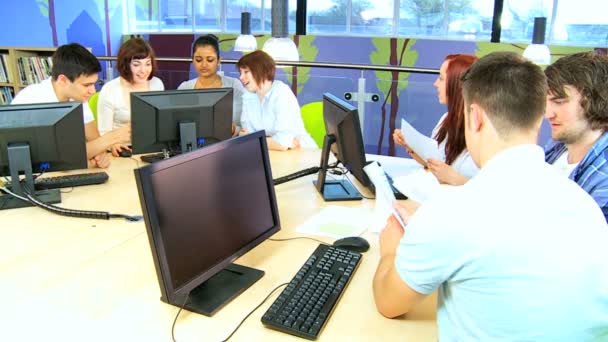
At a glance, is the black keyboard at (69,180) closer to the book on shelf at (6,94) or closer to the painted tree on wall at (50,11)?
the book on shelf at (6,94)

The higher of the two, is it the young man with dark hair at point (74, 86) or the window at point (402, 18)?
the window at point (402, 18)

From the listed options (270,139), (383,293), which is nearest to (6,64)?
(270,139)

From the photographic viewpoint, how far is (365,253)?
5.11 feet

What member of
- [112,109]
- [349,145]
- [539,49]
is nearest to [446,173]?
[349,145]

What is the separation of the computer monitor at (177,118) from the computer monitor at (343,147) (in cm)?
56

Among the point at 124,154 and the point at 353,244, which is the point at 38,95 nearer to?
the point at 124,154

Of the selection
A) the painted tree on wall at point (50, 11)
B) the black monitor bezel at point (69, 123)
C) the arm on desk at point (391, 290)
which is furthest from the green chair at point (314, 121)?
the painted tree on wall at point (50, 11)

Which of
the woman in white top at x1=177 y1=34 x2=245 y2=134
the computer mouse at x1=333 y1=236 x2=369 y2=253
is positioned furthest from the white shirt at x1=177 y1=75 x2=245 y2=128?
the computer mouse at x1=333 y1=236 x2=369 y2=253

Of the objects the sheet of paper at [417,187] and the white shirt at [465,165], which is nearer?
the sheet of paper at [417,187]

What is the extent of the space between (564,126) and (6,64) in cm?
495

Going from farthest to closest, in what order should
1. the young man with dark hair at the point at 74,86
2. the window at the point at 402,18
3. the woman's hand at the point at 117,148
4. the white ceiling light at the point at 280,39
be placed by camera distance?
1. the window at the point at 402,18
2. the white ceiling light at the point at 280,39
3. the woman's hand at the point at 117,148
4. the young man with dark hair at the point at 74,86

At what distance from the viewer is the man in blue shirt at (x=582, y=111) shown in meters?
1.60

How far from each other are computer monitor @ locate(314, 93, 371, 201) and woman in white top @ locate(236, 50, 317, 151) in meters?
0.77

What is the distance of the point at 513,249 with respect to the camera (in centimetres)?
91
